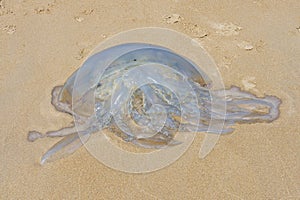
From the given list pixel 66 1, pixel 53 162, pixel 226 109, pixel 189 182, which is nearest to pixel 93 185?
pixel 53 162

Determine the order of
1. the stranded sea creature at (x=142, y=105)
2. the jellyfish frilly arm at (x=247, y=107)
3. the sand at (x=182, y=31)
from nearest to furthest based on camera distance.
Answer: the sand at (x=182, y=31), the stranded sea creature at (x=142, y=105), the jellyfish frilly arm at (x=247, y=107)

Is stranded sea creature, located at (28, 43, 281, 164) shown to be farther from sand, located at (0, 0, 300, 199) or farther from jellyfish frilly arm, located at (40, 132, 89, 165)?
sand, located at (0, 0, 300, 199)

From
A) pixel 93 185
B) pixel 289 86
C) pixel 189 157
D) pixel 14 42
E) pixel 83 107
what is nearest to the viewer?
pixel 93 185

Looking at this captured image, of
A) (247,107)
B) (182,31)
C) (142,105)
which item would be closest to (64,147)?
(142,105)

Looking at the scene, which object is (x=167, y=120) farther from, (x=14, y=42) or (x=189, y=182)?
(x=14, y=42)

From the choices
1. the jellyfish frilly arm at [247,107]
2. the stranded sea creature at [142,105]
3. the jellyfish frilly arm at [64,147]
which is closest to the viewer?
the jellyfish frilly arm at [64,147]

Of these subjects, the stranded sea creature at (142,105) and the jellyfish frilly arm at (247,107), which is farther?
the jellyfish frilly arm at (247,107)

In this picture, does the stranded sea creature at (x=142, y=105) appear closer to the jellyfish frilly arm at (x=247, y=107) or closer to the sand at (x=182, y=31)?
the jellyfish frilly arm at (x=247, y=107)

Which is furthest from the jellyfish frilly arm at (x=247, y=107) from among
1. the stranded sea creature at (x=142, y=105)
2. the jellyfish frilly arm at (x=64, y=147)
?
the jellyfish frilly arm at (x=64, y=147)
